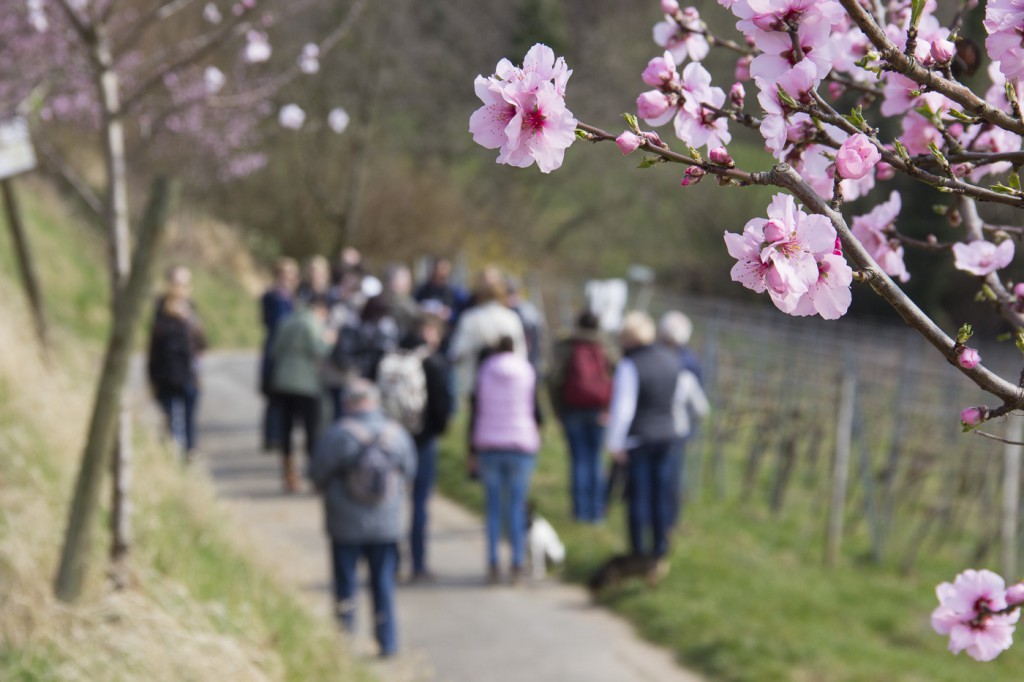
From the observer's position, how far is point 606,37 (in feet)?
84.6

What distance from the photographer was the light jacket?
7656mm

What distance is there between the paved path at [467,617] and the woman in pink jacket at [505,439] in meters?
0.39

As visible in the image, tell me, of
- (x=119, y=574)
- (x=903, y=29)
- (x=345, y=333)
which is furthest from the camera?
(x=345, y=333)

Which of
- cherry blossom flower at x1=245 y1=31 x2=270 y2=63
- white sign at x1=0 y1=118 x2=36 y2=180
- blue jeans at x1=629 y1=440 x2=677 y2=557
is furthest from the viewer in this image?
blue jeans at x1=629 y1=440 x2=677 y2=557

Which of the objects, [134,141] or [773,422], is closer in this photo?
[773,422]

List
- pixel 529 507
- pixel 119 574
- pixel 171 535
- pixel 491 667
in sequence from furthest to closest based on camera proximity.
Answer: pixel 529 507, pixel 491 667, pixel 171 535, pixel 119 574

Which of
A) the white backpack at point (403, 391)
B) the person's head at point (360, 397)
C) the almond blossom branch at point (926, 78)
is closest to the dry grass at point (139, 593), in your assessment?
the person's head at point (360, 397)

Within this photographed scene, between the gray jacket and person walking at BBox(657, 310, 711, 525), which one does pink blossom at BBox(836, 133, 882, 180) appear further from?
person walking at BBox(657, 310, 711, 525)

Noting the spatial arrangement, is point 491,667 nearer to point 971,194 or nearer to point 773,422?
point 971,194

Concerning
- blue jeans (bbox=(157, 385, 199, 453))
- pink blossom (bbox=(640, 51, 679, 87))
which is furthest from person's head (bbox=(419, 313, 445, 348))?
pink blossom (bbox=(640, 51, 679, 87))

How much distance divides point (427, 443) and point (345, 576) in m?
1.83

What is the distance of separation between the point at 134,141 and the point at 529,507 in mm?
17388

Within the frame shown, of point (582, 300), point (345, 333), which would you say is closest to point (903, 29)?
point (345, 333)

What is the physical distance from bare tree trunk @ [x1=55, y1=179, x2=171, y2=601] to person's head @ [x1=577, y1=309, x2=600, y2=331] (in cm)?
488
